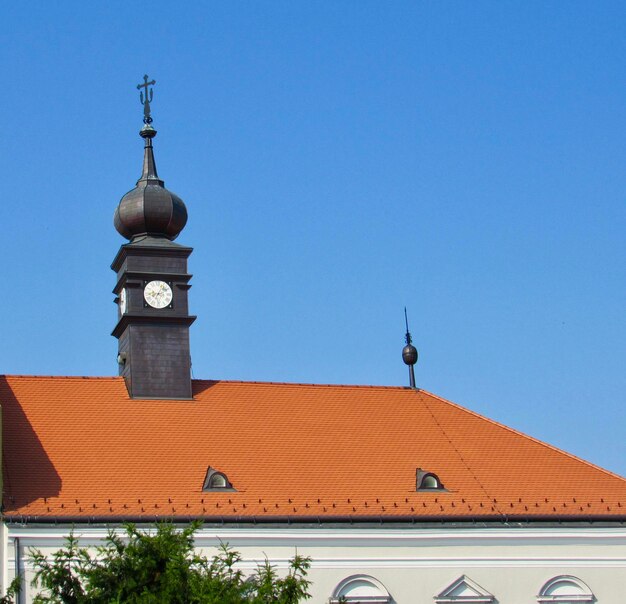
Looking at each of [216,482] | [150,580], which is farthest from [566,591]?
[150,580]

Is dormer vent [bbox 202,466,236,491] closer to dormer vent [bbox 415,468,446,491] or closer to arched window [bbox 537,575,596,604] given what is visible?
dormer vent [bbox 415,468,446,491]

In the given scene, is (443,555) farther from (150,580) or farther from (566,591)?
(150,580)

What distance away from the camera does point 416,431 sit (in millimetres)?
33250

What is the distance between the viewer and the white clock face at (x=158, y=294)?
33875mm

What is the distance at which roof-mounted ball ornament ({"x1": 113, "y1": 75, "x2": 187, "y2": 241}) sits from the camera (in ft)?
115

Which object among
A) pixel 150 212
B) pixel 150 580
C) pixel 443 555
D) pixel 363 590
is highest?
pixel 150 212

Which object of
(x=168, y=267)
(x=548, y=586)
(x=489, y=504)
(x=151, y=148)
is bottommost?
(x=548, y=586)

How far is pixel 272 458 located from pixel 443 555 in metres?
4.63

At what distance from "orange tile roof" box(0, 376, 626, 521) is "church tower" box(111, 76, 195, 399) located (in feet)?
2.14

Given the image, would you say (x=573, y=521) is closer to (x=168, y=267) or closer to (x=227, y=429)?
(x=227, y=429)

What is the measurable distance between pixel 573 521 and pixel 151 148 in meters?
15.4

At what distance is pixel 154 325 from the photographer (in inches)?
1321

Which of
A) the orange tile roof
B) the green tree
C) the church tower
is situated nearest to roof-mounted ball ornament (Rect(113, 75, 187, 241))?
the church tower

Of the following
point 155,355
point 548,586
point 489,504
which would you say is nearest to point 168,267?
point 155,355
